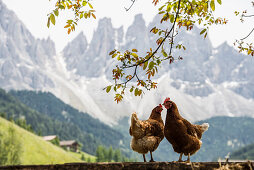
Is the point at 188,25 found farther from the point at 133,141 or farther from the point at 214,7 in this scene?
the point at 133,141

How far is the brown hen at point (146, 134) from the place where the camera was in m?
6.88

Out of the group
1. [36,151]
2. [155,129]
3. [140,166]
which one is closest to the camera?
[140,166]

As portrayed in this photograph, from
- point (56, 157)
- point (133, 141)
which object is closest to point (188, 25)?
point (133, 141)

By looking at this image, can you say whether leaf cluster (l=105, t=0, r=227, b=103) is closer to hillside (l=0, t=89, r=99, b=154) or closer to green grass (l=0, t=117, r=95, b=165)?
green grass (l=0, t=117, r=95, b=165)

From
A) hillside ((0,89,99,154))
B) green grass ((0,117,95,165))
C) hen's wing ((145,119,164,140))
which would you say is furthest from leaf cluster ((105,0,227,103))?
hillside ((0,89,99,154))

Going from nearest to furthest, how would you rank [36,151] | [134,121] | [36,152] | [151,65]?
1. [151,65]
2. [134,121]
3. [36,152]
4. [36,151]

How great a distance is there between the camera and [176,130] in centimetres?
582

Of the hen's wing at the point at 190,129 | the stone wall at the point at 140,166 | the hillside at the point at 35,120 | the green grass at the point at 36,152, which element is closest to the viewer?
the stone wall at the point at 140,166

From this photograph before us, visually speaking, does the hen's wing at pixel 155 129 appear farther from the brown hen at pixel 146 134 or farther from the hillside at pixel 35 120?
the hillside at pixel 35 120

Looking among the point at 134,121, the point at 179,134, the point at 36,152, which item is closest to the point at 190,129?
the point at 179,134

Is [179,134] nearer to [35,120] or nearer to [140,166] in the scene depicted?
[140,166]

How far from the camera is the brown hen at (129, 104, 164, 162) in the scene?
6883mm

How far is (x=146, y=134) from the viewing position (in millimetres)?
7055

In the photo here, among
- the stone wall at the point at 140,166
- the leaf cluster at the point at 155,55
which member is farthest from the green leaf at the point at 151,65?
the stone wall at the point at 140,166
